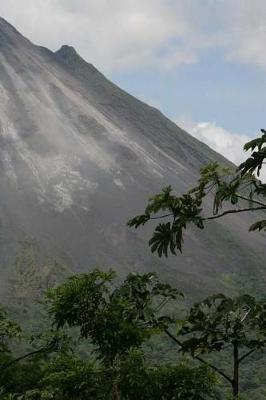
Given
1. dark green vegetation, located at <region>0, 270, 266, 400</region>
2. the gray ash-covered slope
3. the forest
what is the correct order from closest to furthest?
the forest, dark green vegetation, located at <region>0, 270, 266, 400</region>, the gray ash-covered slope

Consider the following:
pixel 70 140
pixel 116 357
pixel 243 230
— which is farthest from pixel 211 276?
pixel 116 357

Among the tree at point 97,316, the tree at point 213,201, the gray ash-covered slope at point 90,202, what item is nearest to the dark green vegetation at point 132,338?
the tree at point 97,316

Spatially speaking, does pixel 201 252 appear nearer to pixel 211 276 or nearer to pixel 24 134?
pixel 211 276

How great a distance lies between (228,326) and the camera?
600 cm

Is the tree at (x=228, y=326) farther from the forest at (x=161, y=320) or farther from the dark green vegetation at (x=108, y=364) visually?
the dark green vegetation at (x=108, y=364)

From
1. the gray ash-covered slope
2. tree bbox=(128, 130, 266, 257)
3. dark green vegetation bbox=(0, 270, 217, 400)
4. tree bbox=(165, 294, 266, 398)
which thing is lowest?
the gray ash-covered slope

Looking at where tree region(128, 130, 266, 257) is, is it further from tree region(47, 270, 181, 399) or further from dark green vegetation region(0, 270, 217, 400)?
tree region(47, 270, 181, 399)

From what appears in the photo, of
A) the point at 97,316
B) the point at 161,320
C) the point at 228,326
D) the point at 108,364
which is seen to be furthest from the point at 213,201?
the point at 108,364

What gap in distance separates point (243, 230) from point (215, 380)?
17294cm

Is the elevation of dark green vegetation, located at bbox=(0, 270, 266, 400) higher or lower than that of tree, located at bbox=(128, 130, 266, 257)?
lower

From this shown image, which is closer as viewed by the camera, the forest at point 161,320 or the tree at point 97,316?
the forest at point 161,320

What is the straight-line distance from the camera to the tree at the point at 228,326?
19.2 ft

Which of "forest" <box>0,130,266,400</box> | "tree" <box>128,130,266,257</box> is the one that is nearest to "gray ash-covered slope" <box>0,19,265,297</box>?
"forest" <box>0,130,266,400</box>

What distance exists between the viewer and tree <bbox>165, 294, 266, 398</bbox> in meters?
5.87
